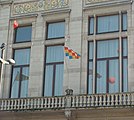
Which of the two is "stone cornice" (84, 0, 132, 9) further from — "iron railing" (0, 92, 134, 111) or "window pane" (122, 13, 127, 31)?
"iron railing" (0, 92, 134, 111)

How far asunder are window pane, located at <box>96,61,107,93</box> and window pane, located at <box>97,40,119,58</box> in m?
0.58

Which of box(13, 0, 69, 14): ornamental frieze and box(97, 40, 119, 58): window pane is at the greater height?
box(13, 0, 69, 14): ornamental frieze

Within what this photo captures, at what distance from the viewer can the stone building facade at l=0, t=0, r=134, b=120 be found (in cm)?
2427

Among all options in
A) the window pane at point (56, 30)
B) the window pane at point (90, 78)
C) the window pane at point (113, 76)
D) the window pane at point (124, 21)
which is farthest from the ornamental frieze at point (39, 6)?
the window pane at point (113, 76)

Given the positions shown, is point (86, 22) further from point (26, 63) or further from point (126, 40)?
point (26, 63)

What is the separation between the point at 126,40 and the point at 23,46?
296 inches

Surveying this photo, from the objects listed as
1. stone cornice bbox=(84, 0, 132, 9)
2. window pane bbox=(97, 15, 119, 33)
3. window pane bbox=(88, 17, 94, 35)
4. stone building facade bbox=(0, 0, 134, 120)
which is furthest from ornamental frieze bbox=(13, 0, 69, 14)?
window pane bbox=(97, 15, 119, 33)

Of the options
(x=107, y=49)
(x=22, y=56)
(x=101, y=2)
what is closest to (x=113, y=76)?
(x=107, y=49)

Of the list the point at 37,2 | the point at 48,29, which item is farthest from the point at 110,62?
the point at 37,2

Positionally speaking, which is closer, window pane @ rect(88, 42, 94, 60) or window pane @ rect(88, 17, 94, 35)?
window pane @ rect(88, 42, 94, 60)

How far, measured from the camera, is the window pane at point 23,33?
28636 mm

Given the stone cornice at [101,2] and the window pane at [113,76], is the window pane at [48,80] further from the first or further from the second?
the stone cornice at [101,2]

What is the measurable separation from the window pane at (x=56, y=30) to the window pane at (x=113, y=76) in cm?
431

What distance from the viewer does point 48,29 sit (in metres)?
28.4
